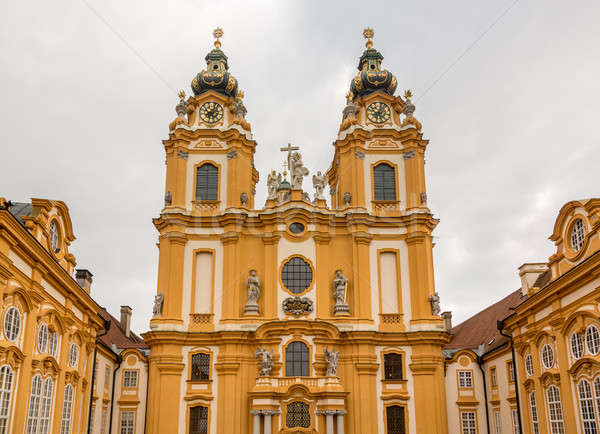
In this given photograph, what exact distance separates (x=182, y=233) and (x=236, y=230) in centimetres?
278

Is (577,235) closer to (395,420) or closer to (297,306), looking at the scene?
(395,420)

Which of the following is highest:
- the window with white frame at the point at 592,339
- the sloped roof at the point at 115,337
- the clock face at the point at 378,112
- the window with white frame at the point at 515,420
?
the clock face at the point at 378,112

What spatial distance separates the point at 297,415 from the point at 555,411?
11.0 metres

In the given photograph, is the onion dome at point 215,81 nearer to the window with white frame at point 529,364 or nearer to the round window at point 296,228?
the round window at point 296,228

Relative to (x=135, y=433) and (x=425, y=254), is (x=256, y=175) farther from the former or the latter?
(x=135, y=433)

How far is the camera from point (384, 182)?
115ft

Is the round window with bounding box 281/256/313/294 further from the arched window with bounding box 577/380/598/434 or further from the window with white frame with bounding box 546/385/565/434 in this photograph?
the arched window with bounding box 577/380/598/434

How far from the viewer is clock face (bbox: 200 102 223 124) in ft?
118

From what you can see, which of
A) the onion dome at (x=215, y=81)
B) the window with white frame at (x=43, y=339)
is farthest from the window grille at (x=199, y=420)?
the onion dome at (x=215, y=81)

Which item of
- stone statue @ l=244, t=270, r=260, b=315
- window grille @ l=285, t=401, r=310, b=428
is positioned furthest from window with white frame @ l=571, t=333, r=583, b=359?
stone statue @ l=244, t=270, r=260, b=315

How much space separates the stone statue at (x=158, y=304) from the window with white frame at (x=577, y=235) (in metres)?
19.2

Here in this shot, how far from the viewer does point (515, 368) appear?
90.0 ft

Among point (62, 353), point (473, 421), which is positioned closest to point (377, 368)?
point (473, 421)

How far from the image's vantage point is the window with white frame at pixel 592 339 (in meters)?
20.0
